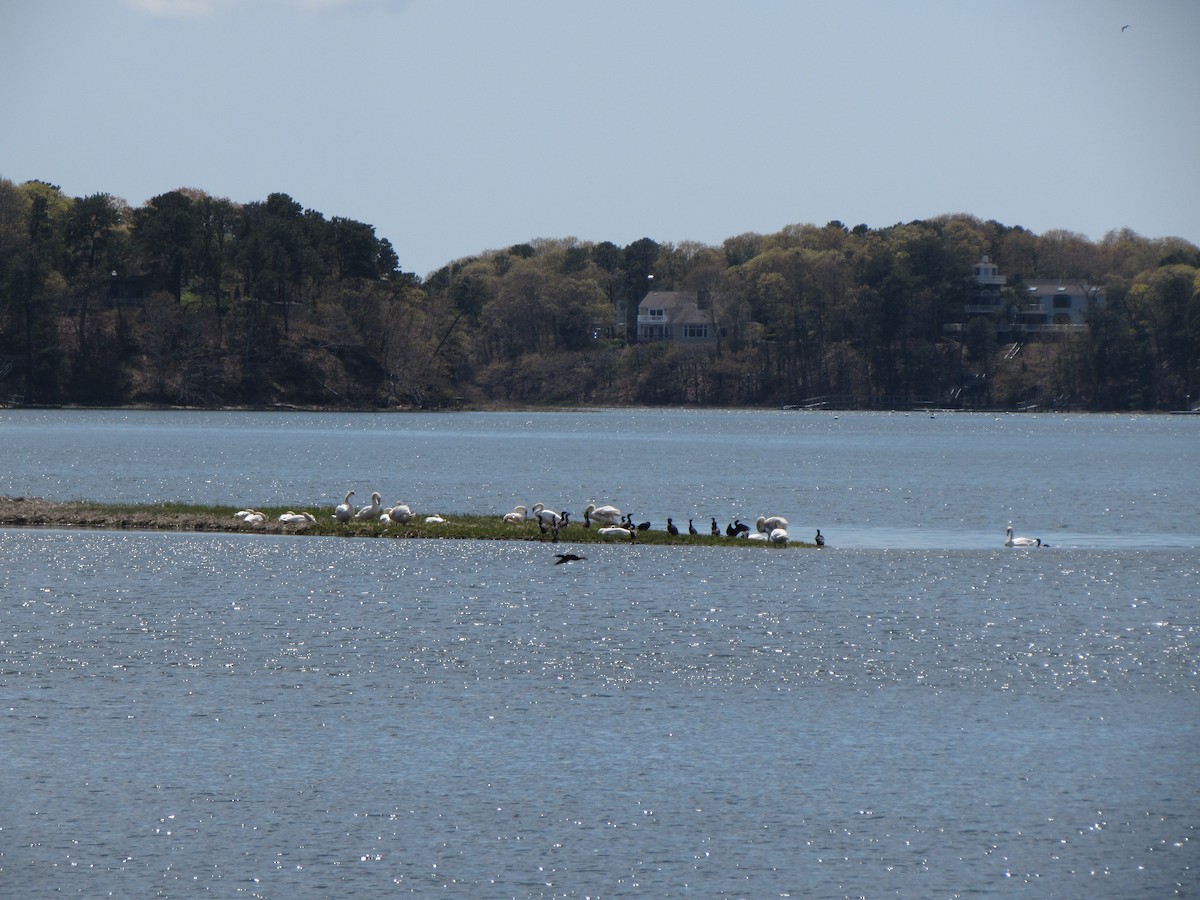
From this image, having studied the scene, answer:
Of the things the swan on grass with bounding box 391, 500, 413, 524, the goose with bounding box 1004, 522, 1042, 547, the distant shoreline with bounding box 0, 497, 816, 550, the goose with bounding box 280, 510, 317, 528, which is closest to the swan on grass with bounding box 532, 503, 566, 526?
the distant shoreline with bounding box 0, 497, 816, 550

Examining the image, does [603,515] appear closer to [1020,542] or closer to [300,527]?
[300,527]

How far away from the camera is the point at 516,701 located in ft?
84.5

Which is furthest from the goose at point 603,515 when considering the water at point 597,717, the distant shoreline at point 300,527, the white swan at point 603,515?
the water at point 597,717

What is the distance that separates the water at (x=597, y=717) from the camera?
58.5 feet

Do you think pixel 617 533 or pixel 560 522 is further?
pixel 560 522

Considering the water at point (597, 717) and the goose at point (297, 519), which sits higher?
the goose at point (297, 519)

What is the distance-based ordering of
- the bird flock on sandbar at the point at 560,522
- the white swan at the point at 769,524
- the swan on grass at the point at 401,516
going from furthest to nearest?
the white swan at the point at 769,524 → the swan on grass at the point at 401,516 → the bird flock on sandbar at the point at 560,522

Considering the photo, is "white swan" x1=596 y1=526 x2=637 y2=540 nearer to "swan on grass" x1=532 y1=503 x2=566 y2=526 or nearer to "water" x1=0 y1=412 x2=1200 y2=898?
"water" x1=0 y1=412 x2=1200 y2=898

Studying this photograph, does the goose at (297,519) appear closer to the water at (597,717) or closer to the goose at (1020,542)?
the water at (597,717)

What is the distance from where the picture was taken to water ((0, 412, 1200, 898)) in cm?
1784

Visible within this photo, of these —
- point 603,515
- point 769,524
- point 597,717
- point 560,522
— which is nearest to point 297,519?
point 560,522

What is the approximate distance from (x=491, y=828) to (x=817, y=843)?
12.6 ft

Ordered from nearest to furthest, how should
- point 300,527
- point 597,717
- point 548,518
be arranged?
point 597,717
point 300,527
point 548,518

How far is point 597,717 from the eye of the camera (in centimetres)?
2462
